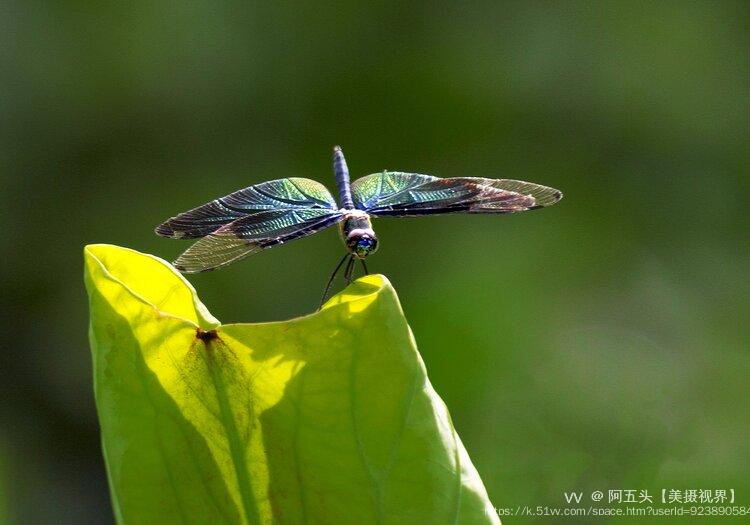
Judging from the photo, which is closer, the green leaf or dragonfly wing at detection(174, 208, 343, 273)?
the green leaf

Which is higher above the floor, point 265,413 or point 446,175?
point 265,413

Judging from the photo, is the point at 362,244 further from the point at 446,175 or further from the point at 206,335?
the point at 446,175

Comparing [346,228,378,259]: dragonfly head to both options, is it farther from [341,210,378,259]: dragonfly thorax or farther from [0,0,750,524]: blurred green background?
[0,0,750,524]: blurred green background

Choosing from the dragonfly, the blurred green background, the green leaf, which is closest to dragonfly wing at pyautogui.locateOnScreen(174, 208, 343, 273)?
the dragonfly

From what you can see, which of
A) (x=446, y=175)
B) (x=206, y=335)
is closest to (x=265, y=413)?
(x=206, y=335)

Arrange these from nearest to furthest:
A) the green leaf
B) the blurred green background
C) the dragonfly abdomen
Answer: the green leaf, the dragonfly abdomen, the blurred green background

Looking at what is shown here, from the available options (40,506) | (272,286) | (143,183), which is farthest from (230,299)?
(40,506)
